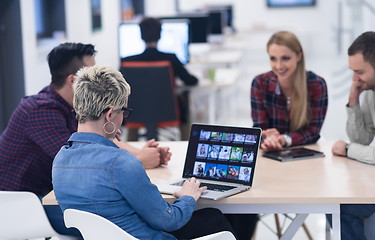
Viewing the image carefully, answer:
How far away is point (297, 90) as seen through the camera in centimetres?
317

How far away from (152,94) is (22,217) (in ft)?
8.60

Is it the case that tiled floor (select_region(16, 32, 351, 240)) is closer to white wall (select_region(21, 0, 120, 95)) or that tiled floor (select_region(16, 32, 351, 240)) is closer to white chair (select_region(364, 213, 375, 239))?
white chair (select_region(364, 213, 375, 239))

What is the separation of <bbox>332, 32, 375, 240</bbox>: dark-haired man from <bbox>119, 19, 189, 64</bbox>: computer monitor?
292cm

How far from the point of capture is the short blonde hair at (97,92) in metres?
1.98

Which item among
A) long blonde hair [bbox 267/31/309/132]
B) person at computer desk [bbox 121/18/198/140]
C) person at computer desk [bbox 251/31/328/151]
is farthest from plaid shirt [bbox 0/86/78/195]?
person at computer desk [bbox 121/18/198/140]

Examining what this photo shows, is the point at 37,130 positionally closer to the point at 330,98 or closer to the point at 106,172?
the point at 106,172

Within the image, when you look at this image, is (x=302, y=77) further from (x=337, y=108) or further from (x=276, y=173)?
(x=337, y=108)

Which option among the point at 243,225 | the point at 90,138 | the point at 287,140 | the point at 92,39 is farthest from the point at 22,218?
the point at 92,39

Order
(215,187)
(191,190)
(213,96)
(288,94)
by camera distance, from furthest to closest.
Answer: (213,96) → (288,94) → (215,187) → (191,190)

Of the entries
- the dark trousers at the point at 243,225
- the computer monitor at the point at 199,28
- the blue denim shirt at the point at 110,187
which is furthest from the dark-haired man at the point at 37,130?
the computer monitor at the point at 199,28

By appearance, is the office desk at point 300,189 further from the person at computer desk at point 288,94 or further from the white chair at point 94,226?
the person at computer desk at point 288,94

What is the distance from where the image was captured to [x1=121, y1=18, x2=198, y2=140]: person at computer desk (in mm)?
5102

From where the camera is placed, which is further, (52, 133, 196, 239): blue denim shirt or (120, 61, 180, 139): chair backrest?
(120, 61, 180, 139): chair backrest

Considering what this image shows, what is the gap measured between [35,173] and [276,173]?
1.05 m
